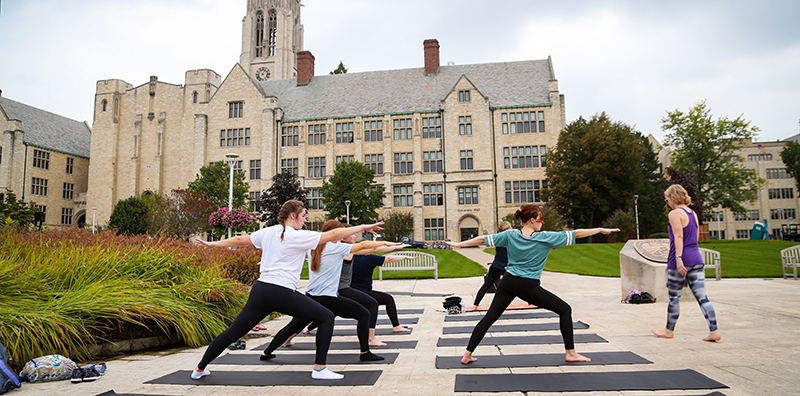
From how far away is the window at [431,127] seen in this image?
155ft

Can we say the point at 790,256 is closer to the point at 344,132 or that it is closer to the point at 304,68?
the point at 344,132

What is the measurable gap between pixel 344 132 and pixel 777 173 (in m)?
61.6

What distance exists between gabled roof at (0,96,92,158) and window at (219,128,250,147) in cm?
2173

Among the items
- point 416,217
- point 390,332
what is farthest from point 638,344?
point 416,217

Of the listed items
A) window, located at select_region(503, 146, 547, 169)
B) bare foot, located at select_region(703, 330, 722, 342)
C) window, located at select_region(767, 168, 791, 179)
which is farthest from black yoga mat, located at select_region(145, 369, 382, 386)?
window, located at select_region(767, 168, 791, 179)

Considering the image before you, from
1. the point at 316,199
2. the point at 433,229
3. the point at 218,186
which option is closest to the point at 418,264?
the point at 218,186

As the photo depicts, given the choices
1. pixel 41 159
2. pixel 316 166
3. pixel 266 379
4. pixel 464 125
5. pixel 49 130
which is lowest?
pixel 266 379

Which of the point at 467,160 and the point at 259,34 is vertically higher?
the point at 259,34

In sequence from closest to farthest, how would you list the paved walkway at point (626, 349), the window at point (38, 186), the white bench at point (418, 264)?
the paved walkway at point (626, 349) → the white bench at point (418, 264) → the window at point (38, 186)

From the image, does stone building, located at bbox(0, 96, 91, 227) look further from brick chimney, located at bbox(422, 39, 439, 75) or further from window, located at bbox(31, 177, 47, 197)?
brick chimney, located at bbox(422, 39, 439, 75)

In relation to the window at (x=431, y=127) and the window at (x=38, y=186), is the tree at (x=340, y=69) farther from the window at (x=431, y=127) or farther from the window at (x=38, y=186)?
the window at (x=38, y=186)

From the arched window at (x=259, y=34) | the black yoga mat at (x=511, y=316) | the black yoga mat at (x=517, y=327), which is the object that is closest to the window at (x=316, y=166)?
the arched window at (x=259, y=34)

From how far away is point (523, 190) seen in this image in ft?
149

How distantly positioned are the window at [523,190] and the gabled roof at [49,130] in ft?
172
